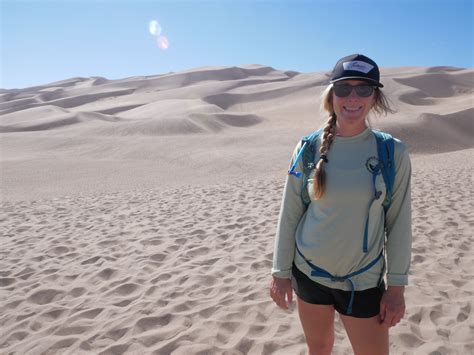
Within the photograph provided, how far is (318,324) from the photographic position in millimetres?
1903

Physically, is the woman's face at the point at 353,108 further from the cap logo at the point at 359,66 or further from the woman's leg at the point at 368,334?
the woman's leg at the point at 368,334

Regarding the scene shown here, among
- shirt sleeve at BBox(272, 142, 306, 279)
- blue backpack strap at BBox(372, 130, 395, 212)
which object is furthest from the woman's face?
shirt sleeve at BBox(272, 142, 306, 279)

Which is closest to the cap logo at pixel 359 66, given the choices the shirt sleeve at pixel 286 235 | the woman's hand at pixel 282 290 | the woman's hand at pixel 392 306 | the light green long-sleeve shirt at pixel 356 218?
the light green long-sleeve shirt at pixel 356 218

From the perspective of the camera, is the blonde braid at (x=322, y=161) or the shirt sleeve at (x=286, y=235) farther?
the shirt sleeve at (x=286, y=235)

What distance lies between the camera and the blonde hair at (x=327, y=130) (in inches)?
67.2

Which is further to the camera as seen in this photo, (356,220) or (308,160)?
(308,160)

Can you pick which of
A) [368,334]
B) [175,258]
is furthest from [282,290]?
[175,258]

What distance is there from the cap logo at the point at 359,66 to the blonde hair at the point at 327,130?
14 centimetres

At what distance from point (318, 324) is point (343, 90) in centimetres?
115

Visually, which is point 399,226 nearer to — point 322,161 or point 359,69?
point 322,161

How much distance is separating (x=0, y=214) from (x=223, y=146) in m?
10.6

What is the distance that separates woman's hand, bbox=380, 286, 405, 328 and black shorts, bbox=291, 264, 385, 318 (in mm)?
33

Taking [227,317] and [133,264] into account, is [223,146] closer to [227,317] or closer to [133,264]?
[133,264]

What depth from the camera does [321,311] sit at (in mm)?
1868
